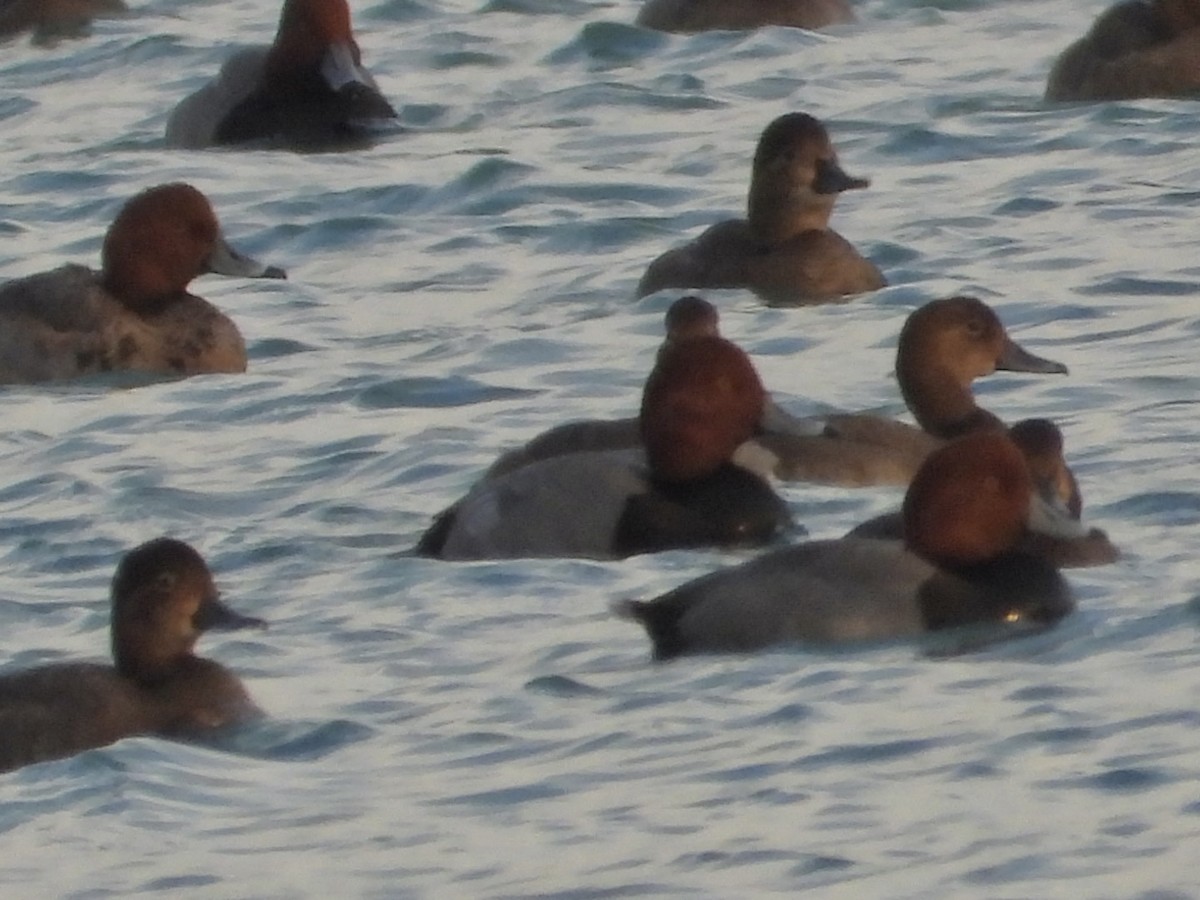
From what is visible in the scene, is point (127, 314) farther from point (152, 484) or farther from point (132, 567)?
point (132, 567)

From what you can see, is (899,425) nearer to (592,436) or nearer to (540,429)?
(592,436)

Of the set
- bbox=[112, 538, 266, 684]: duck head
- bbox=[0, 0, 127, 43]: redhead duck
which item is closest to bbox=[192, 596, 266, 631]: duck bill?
bbox=[112, 538, 266, 684]: duck head

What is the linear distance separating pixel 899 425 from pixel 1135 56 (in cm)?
562

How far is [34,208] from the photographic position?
54.4 feet

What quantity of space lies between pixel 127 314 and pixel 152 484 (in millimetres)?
2118

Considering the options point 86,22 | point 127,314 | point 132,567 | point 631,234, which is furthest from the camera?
point 86,22

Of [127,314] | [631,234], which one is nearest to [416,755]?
[127,314]

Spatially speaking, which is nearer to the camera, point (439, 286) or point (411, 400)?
point (411, 400)

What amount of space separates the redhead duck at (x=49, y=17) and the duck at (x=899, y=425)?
9.52m

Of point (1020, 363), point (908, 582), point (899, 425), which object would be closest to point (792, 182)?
point (1020, 363)

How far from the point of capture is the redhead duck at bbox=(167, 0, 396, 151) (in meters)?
17.7

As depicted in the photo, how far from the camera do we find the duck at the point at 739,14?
62.4 feet

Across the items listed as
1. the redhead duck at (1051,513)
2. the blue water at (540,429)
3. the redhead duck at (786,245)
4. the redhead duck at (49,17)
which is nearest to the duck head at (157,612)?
the blue water at (540,429)

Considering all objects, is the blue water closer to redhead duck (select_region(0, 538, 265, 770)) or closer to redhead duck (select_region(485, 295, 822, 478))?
redhead duck (select_region(0, 538, 265, 770))
